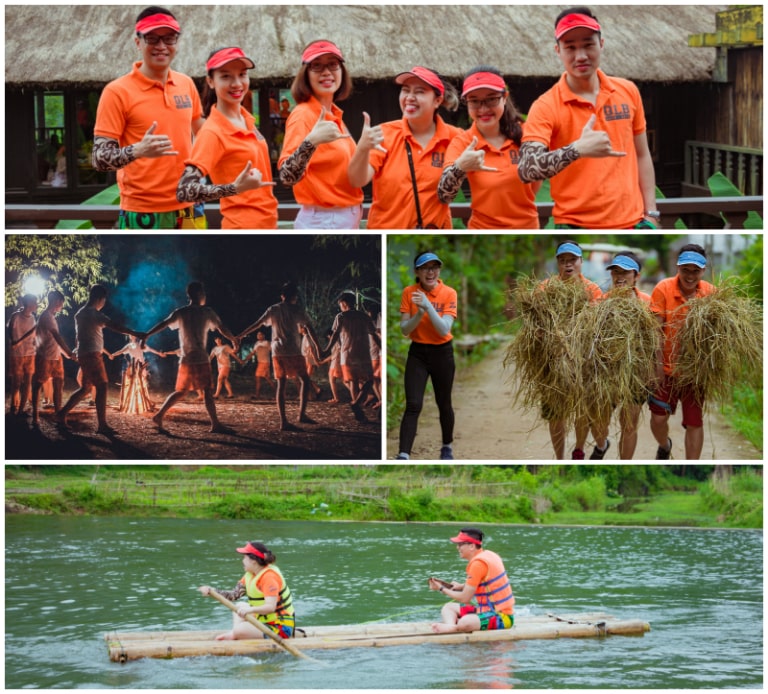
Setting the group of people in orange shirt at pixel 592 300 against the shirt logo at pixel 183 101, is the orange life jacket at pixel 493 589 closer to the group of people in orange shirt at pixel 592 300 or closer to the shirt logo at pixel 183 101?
the group of people in orange shirt at pixel 592 300

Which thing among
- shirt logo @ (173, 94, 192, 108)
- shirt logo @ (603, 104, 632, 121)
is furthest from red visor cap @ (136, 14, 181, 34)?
shirt logo @ (603, 104, 632, 121)

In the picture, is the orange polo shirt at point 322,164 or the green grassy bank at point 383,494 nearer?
the orange polo shirt at point 322,164

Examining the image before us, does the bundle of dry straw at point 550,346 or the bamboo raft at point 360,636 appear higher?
the bundle of dry straw at point 550,346

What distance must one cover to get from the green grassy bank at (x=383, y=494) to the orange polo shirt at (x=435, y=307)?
4.70 metres

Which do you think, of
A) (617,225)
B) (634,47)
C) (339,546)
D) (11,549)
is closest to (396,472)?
(339,546)

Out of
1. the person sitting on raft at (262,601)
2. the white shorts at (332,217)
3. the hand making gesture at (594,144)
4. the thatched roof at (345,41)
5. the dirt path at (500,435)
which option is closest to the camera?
the hand making gesture at (594,144)

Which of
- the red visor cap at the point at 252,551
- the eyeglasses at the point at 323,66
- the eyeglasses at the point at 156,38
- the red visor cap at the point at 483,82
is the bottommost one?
the red visor cap at the point at 252,551

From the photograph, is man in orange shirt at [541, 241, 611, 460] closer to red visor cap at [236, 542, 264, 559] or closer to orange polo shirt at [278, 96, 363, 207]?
orange polo shirt at [278, 96, 363, 207]

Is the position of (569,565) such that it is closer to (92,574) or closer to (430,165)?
(92,574)

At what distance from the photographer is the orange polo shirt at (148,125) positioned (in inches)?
281

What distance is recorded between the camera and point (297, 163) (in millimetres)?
6762

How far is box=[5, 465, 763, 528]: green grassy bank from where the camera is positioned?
12.7 m

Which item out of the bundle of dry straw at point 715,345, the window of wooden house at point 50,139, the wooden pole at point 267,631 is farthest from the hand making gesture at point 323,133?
the window of wooden house at point 50,139

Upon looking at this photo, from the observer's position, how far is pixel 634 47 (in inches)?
592
